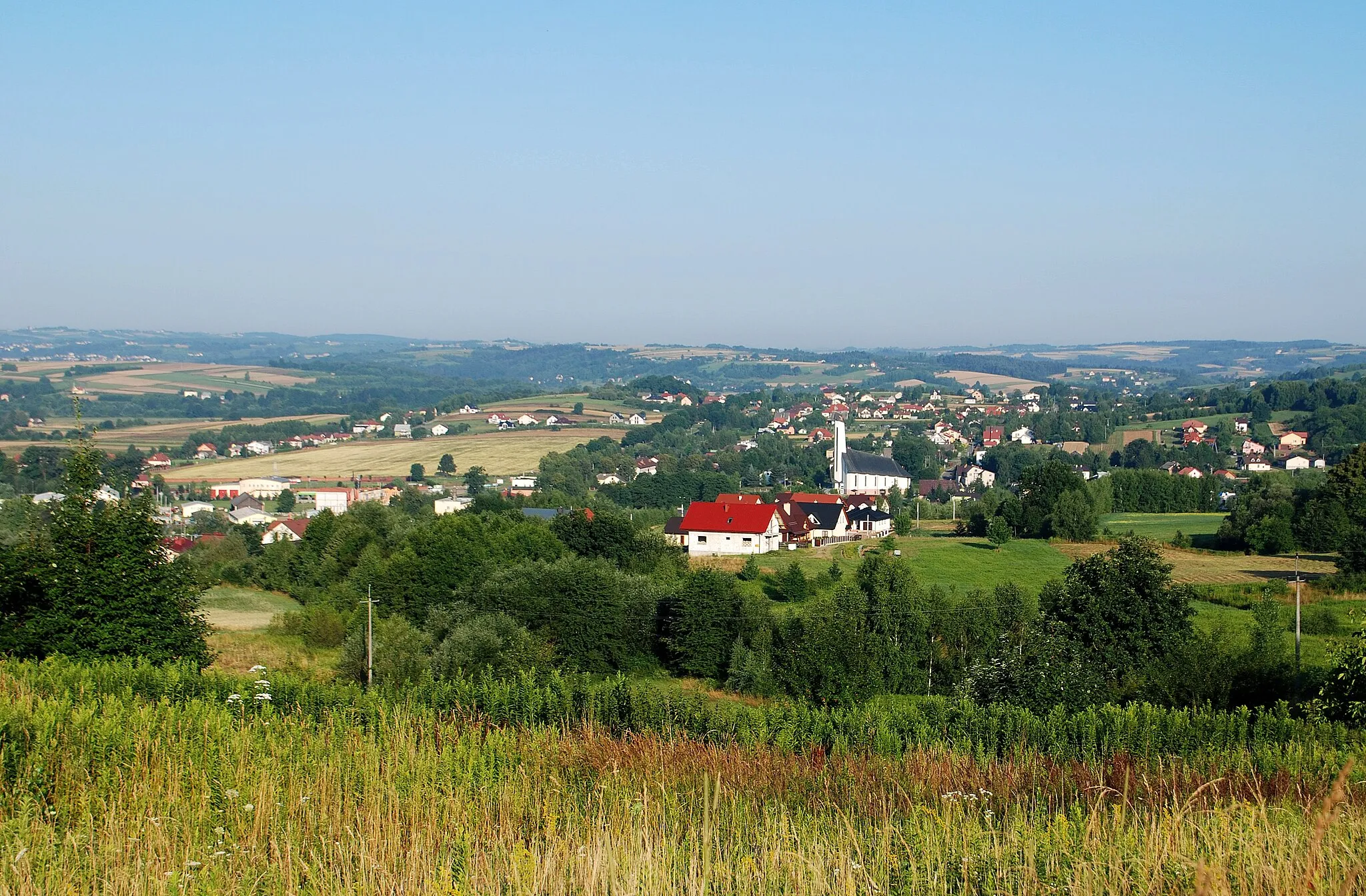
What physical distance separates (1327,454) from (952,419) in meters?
50.9

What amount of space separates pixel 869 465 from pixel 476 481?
2970 centimetres

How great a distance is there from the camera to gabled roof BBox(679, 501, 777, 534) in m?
47.3

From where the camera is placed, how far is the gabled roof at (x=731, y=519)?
155 feet

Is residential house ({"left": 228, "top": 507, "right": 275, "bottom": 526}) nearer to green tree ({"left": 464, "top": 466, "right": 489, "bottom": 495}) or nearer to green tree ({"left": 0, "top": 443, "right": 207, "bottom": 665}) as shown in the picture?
green tree ({"left": 464, "top": 466, "right": 489, "bottom": 495})

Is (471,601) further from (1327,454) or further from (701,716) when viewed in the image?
(1327,454)

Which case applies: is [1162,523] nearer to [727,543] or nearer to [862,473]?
[727,543]

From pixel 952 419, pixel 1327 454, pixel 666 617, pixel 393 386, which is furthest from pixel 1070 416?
pixel 393 386

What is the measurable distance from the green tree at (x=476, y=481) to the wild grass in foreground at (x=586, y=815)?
218 ft

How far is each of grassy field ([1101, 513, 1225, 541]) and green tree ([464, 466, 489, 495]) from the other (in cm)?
4044

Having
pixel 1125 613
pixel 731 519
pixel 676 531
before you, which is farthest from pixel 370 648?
pixel 676 531

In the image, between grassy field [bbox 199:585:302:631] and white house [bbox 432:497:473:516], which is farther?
white house [bbox 432:497:473:516]

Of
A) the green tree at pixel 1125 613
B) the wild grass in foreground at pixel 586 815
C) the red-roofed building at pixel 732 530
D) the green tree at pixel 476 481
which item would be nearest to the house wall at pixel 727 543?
the red-roofed building at pixel 732 530

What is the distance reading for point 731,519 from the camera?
47719 millimetres

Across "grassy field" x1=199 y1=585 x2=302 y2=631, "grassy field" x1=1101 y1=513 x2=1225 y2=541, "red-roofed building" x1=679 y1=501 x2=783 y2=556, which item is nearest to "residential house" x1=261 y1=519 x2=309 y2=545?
"grassy field" x1=199 y1=585 x2=302 y2=631
